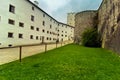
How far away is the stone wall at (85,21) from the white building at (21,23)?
8.58m

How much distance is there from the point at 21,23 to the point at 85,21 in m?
14.3

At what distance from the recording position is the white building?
24.0m

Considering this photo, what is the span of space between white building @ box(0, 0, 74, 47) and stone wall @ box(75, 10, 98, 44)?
28.2 feet

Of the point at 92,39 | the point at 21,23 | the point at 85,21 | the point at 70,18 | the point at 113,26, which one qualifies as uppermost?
the point at 70,18

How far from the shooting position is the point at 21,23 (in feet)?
94.2

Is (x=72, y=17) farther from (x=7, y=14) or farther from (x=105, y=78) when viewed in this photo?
(x=105, y=78)

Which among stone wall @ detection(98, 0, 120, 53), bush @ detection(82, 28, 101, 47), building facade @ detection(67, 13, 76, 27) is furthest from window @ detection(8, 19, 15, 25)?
building facade @ detection(67, 13, 76, 27)

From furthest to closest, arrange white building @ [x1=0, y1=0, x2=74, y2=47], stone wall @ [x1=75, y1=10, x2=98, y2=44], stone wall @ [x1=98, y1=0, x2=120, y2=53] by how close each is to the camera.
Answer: stone wall @ [x1=75, y1=10, x2=98, y2=44], white building @ [x1=0, y1=0, x2=74, y2=47], stone wall @ [x1=98, y1=0, x2=120, y2=53]

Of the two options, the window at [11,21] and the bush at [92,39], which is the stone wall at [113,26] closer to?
the bush at [92,39]

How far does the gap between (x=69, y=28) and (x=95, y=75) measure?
65714 millimetres

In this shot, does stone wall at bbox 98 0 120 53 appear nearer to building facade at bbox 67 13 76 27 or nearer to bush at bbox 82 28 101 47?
bush at bbox 82 28 101 47

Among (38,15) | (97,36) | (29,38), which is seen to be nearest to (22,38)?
(29,38)

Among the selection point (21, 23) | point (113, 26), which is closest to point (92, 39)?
point (113, 26)

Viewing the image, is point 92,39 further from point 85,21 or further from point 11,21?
point 11,21
